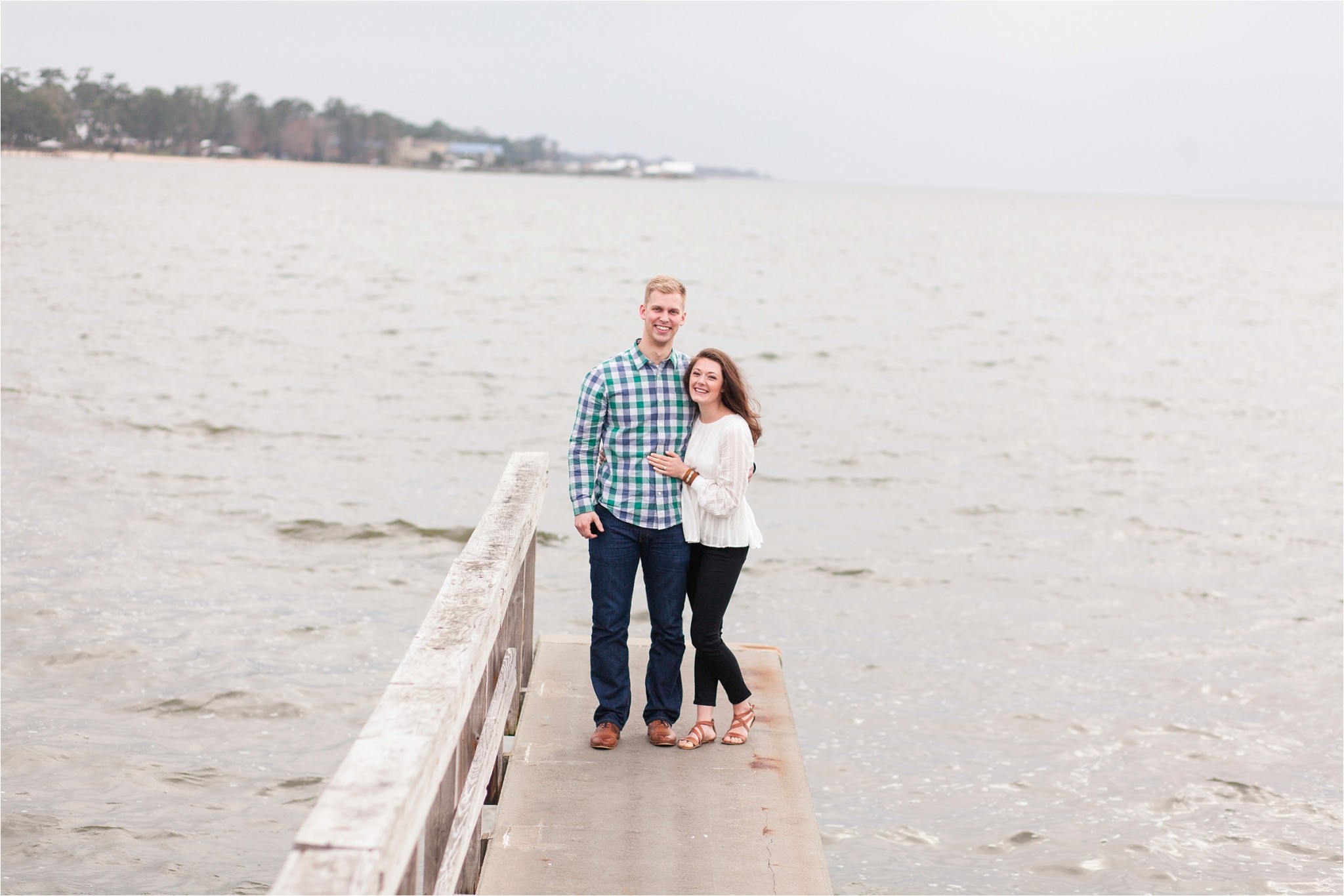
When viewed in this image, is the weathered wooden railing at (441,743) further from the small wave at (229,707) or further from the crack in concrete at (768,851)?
the small wave at (229,707)

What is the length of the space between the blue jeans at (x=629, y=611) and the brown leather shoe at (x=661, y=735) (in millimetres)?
43

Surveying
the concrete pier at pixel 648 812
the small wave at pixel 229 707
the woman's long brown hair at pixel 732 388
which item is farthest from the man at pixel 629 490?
the small wave at pixel 229 707

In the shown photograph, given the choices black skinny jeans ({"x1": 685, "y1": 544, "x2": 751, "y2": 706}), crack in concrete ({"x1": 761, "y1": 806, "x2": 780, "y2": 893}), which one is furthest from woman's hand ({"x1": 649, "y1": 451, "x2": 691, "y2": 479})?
crack in concrete ({"x1": 761, "y1": 806, "x2": 780, "y2": 893})

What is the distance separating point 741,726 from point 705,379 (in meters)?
1.45

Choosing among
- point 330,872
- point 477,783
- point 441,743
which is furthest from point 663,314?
point 330,872

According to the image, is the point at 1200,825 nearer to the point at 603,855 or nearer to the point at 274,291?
the point at 603,855

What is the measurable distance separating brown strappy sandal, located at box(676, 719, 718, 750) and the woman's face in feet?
4.39

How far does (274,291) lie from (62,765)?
27.9 metres

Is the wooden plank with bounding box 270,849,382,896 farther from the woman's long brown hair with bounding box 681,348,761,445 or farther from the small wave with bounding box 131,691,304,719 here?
the small wave with bounding box 131,691,304,719

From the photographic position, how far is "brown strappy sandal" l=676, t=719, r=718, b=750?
4.87m

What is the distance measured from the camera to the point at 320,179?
163875 mm

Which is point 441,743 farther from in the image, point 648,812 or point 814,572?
point 814,572

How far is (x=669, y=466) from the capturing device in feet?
15.2

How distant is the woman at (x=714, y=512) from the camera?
Result: 4621mm
